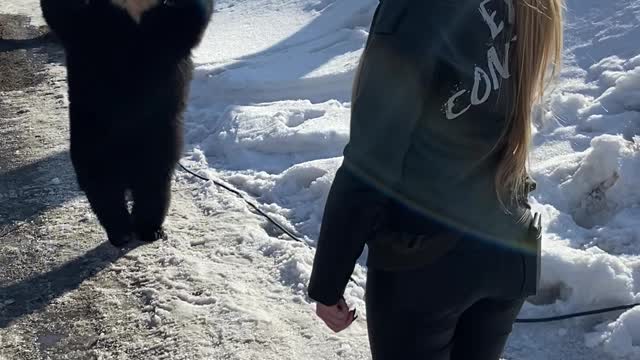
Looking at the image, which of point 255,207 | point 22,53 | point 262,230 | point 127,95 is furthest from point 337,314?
point 22,53

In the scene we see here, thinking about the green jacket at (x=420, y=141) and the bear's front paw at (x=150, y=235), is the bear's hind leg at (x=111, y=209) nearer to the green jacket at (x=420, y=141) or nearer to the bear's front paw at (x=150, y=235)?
the bear's front paw at (x=150, y=235)

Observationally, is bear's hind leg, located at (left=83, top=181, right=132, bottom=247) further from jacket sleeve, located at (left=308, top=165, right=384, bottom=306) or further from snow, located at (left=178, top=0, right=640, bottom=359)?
jacket sleeve, located at (left=308, top=165, right=384, bottom=306)

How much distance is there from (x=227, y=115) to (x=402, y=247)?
14.9ft

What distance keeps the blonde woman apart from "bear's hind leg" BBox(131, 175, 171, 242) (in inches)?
107

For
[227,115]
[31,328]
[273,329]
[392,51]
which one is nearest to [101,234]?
[31,328]

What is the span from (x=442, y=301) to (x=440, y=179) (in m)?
0.28

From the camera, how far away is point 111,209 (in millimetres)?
4168

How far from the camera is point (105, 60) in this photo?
375 cm

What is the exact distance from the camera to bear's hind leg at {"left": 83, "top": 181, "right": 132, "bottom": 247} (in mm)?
4121

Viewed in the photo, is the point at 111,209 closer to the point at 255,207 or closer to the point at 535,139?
the point at 255,207

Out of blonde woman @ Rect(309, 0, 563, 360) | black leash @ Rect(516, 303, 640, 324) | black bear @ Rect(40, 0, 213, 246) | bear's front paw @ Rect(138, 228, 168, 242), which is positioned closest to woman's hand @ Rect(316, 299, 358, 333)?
blonde woman @ Rect(309, 0, 563, 360)

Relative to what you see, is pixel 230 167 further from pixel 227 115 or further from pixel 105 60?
pixel 105 60

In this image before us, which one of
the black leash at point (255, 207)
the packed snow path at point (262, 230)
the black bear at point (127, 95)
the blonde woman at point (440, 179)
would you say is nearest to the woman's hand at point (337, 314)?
the blonde woman at point (440, 179)

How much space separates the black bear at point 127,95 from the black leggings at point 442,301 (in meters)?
2.41
